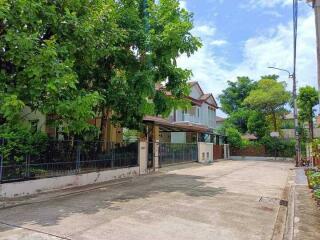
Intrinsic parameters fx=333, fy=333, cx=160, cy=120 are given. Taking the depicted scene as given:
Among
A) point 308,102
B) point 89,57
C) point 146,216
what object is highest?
point 308,102

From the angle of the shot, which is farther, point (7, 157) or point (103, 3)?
point (103, 3)

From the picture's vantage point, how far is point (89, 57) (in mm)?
12031

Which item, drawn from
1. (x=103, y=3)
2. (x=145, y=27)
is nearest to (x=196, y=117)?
(x=145, y=27)

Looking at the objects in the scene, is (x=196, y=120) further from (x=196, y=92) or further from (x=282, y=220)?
(x=282, y=220)

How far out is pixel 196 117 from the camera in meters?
36.2

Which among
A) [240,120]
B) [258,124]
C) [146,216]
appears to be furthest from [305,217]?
[240,120]

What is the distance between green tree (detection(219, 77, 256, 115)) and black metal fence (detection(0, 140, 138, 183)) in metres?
41.3

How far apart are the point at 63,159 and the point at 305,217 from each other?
8.52m

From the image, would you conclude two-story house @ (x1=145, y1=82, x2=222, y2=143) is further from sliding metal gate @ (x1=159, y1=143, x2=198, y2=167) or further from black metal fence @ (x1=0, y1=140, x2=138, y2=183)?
black metal fence @ (x1=0, y1=140, x2=138, y2=183)

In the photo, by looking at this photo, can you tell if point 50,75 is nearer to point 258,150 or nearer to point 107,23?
point 107,23

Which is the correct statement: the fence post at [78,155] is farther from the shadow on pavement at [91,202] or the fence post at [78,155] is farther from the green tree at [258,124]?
the green tree at [258,124]

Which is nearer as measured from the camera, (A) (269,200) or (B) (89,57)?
(A) (269,200)

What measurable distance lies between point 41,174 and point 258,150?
110ft

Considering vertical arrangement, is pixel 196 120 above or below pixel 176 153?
above
